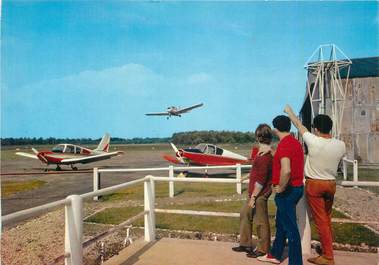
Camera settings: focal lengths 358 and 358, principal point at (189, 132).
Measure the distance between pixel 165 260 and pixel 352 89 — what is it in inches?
943

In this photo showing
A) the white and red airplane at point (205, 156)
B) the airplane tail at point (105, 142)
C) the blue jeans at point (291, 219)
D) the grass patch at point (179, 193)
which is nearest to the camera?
the blue jeans at point (291, 219)

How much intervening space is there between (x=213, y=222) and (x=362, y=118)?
1995 cm

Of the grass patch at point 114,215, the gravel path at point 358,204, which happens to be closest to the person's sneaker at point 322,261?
the gravel path at point 358,204

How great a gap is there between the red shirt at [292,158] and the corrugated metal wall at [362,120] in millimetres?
21929

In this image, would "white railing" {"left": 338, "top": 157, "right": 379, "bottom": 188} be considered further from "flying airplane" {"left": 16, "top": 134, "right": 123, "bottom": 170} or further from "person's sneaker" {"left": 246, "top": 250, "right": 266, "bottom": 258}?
"flying airplane" {"left": 16, "top": 134, "right": 123, "bottom": 170}

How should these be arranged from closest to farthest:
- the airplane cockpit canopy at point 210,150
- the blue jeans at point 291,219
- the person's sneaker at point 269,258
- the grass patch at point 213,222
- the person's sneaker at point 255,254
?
the blue jeans at point 291,219
the person's sneaker at point 269,258
the person's sneaker at point 255,254
the grass patch at point 213,222
the airplane cockpit canopy at point 210,150

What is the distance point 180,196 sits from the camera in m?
11.6

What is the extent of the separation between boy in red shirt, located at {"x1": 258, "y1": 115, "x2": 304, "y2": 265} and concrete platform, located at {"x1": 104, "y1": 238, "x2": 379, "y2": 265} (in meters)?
0.49

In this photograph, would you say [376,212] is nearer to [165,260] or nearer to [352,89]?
[165,260]

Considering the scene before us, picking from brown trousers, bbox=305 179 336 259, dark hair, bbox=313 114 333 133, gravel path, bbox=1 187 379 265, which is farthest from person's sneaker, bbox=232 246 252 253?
gravel path, bbox=1 187 379 265

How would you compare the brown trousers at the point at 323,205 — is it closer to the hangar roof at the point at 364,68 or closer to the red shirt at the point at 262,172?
the red shirt at the point at 262,172

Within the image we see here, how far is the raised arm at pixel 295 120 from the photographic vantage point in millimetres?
3818

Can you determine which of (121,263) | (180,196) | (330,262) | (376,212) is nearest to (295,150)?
(330,262)

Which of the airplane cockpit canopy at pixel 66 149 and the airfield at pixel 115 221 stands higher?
the airplane cockpit canopy at pixel 66 149
